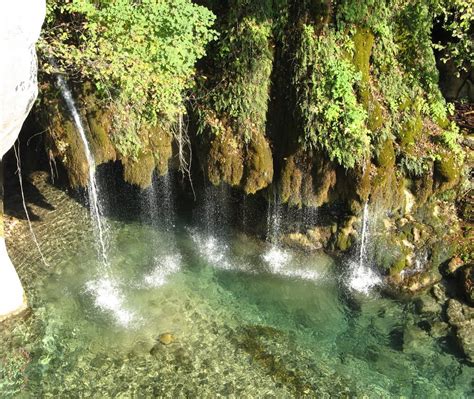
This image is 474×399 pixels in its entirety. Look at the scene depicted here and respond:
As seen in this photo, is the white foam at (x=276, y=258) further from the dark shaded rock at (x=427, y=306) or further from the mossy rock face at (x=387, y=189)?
the dark shaded rock at (x=427, y=306)

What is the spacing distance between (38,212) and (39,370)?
5510 mm

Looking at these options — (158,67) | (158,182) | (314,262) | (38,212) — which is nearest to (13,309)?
(38,212)

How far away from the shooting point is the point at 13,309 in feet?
34.4

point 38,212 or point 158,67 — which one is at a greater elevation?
point 158,67

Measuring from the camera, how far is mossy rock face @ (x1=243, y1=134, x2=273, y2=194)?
11.0 m

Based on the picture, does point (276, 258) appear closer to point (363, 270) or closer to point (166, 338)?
point (363, 270)

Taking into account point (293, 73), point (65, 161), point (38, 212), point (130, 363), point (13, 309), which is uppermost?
point (293, 73)

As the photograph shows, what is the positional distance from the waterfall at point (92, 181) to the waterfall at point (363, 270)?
6.21 m

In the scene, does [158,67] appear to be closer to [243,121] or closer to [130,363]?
[243,121]

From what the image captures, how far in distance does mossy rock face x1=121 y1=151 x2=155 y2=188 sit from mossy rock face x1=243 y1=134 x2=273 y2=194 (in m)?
2.30

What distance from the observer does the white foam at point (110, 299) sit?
10664mm

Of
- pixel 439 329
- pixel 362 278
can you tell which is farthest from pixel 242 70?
pixel 439 329

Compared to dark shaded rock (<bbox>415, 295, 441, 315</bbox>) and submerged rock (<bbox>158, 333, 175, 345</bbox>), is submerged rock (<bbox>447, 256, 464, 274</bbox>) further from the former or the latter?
submerged rock (<bbox>158, 333, 175, 345</bbox>)

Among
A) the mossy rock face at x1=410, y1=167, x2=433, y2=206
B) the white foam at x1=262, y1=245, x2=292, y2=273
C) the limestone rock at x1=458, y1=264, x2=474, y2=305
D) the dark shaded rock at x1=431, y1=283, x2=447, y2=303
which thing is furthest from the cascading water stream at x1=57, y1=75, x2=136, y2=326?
A: the limestone rock at x1=458, y1=264, x2=474, y2=305
